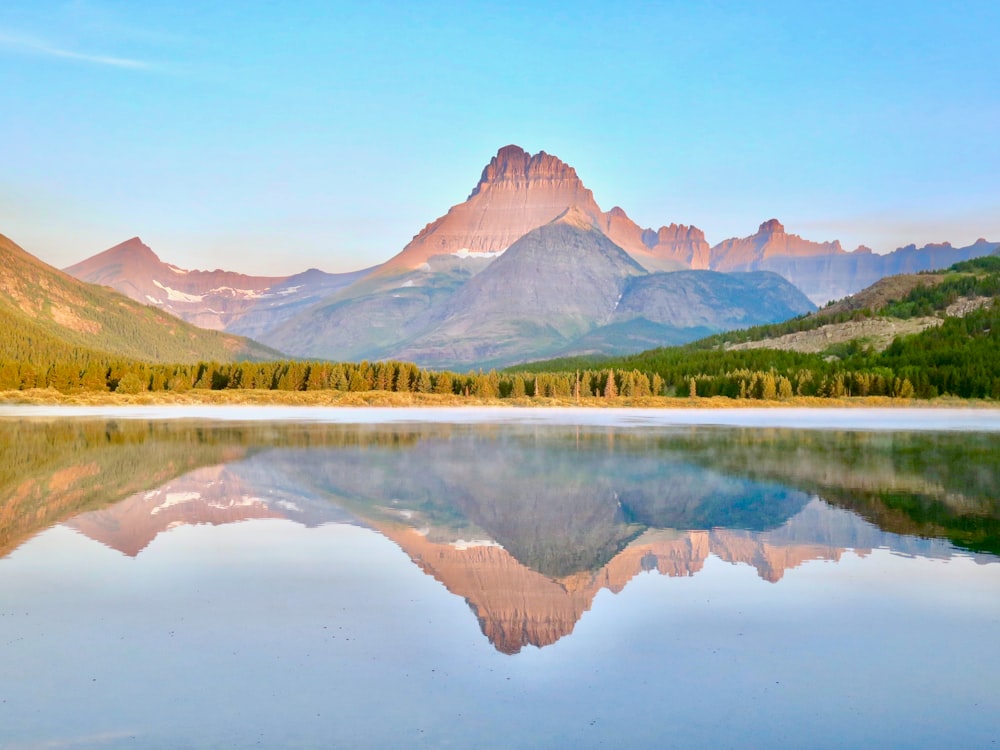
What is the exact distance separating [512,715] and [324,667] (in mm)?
3019

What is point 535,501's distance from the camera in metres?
28.6

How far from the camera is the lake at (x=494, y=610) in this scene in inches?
419

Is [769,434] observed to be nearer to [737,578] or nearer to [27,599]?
[737,578]

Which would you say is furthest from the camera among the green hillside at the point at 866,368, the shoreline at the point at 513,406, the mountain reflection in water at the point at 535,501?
the green hillside at the point at 866,368

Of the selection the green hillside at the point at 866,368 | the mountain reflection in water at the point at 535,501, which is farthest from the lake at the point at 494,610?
the green hillside at the point at 866,368

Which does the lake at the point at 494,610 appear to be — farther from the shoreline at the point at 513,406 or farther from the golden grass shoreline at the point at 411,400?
the golden grass shoreline at the point at 411,400

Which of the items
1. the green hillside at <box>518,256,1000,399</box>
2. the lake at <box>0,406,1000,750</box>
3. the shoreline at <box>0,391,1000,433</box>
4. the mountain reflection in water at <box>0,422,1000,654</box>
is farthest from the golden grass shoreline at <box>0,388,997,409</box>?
the lake at <box>0,406,1000,750</box>

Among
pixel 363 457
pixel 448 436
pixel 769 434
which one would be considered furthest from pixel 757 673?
pixel 769 434

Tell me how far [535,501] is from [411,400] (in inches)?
3782

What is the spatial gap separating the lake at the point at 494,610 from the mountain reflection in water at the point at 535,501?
159mm

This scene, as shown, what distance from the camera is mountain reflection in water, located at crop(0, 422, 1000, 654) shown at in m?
19.5

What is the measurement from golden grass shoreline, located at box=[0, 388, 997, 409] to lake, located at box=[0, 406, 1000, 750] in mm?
83913

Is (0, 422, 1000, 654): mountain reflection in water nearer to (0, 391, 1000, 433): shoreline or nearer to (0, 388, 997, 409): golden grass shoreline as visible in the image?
(0, 391, 1000, 433): shoreline

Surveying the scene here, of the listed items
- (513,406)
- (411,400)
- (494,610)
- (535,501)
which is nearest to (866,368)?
(513,406)
